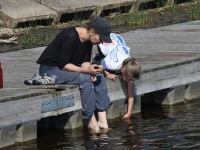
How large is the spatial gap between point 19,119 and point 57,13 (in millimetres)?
9269

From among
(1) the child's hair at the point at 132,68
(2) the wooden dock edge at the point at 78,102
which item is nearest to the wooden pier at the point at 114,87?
(2) the wooden dock edge at the point at 78,102

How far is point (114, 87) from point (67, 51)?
3.58ft

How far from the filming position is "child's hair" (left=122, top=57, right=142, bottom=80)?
12.4 meters

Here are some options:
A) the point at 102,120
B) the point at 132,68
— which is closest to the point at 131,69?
the point at 132,68

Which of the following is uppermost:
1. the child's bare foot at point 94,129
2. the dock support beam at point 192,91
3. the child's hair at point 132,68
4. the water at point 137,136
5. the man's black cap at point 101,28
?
the man's black cap at point 101,28

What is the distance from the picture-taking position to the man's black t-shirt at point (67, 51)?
11.9m

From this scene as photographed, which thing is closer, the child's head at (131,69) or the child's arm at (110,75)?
the child's head at (131,69)

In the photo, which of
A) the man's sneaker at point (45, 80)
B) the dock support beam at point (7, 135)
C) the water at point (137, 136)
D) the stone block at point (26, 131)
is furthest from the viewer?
the man's sneaker at point (45, 80)

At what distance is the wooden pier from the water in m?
0.18

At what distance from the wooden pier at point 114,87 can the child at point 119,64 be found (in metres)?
0.12

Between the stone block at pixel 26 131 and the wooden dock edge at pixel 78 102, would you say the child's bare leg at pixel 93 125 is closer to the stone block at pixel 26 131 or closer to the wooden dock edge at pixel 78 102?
the wooden dock edge at pixel 78 102

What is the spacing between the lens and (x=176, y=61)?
14094 millimetres

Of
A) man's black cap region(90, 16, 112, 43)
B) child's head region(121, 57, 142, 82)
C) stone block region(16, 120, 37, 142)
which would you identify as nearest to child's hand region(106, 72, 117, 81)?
child's head region(121, 57, 142, 82)

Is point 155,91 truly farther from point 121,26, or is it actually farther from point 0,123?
point 121,26
